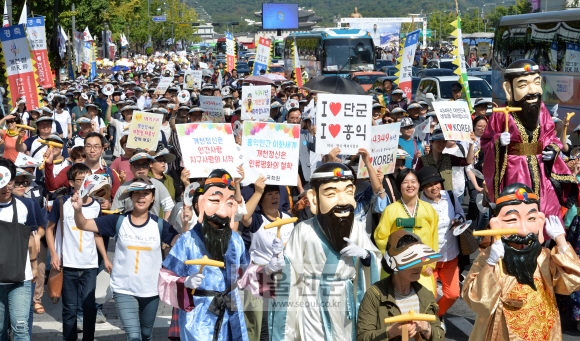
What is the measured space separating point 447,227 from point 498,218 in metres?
2.43

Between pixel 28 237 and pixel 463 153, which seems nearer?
pixel 28 237

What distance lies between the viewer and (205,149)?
8344 mm

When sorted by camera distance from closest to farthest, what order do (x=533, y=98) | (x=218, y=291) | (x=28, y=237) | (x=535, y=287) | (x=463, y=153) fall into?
(x=535, y=287) → (x=218, y=291) → (x=28, y=237) → (x=533, y=98) → (x=463, y=153)

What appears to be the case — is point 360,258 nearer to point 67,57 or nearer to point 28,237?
point 28,237

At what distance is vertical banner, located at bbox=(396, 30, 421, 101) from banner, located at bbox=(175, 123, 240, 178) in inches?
479

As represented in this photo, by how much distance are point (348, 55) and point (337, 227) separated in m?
29.4

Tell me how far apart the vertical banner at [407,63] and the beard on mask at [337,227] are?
15.0 metres

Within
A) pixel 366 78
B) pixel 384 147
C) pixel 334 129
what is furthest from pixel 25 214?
pixel 366 78

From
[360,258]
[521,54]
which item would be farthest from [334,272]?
[521,54]

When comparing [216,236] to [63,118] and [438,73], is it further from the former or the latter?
[438,73]

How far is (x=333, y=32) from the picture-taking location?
34906 millimetres

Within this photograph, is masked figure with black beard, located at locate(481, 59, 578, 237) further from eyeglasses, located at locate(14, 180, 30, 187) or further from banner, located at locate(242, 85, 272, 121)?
banner, located at locate(242, 85, 272, 121)

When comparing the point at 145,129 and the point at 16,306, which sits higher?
the point at 145,129

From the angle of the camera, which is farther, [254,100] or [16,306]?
[254,100]
